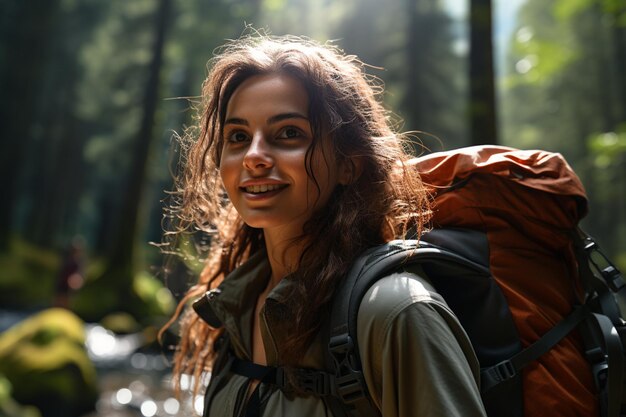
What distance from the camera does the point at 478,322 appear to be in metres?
1.72

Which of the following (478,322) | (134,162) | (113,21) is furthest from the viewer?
(113,21)

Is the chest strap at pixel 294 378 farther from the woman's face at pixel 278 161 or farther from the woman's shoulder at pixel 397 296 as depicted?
the woman's face at pixel 278 161

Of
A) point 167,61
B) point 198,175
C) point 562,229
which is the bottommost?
point 562,229

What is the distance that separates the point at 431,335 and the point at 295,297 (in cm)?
54

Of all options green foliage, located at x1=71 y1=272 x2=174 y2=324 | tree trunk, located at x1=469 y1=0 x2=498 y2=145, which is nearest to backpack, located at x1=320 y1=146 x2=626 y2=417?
tree trunk, located at x1=469 y1=0 x2=498 y2=145

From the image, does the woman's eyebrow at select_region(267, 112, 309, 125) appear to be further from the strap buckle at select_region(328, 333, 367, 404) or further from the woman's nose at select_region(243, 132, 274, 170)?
the strap buckle at select_region(328, 333, 367, 404)

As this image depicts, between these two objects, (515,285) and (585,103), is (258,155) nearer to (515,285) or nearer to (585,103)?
(515,285)

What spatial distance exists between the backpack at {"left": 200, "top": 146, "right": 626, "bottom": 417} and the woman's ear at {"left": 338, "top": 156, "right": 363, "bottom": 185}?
0.25m

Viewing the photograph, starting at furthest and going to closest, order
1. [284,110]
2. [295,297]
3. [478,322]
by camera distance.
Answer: [284,110]
[295,297]
[478,322]

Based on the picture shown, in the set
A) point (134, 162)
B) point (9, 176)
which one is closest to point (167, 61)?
point (134, 162)

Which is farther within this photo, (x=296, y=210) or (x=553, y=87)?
(x=553, y=87)

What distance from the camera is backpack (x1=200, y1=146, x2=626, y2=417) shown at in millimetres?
1655

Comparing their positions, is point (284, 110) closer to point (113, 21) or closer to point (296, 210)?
point (296, 210)

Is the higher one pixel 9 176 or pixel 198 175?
pixel 198 175
